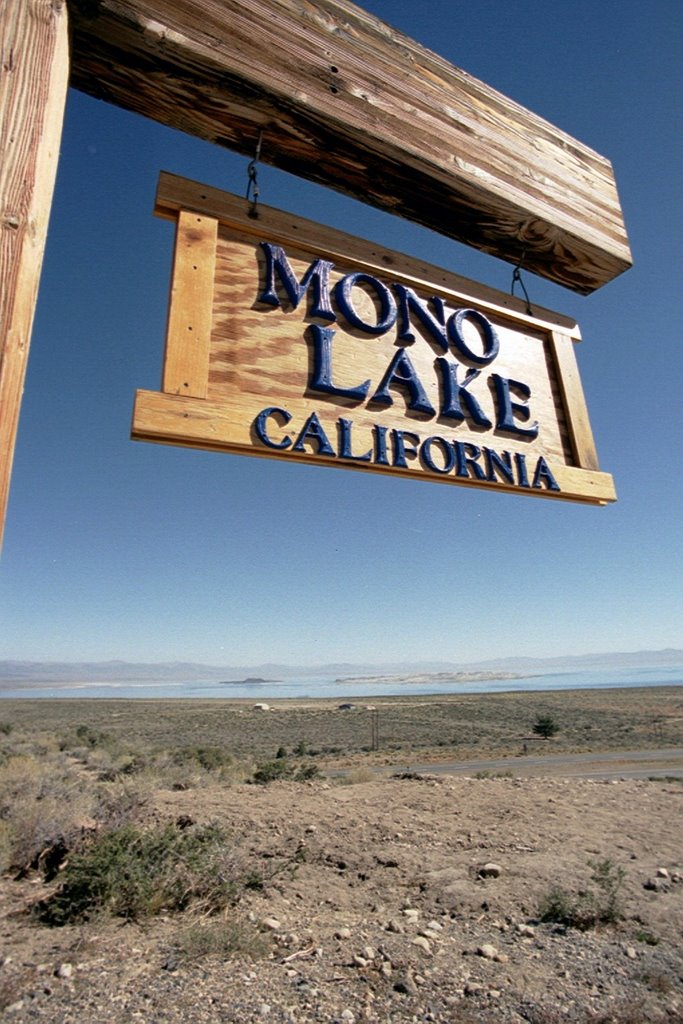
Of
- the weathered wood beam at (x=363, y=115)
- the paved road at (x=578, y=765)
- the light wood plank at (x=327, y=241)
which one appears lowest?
the paved road at (x=578, y=765)

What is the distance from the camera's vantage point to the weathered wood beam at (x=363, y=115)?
1327 millimetres

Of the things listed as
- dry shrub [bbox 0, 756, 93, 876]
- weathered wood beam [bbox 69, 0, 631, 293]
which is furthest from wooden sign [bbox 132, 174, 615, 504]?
dry shrub [bbox 0, 756, 93, 876]

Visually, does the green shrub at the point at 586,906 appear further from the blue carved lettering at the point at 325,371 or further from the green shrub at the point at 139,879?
the blue carved lettering at the point at 325,371

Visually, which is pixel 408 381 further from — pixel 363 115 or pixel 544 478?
pixel 363 115

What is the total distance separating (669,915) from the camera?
6938 millimetres

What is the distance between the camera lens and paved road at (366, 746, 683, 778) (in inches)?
940

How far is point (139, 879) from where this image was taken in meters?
6.66

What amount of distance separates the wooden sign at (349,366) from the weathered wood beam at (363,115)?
20 cm

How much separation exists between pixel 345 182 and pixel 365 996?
604 centimetres

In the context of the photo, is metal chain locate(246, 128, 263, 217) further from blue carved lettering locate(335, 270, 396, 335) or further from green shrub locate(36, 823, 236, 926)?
green shrub locate(36, 823, 236, 926)

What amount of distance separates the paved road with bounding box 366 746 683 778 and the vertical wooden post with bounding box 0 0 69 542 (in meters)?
24.2

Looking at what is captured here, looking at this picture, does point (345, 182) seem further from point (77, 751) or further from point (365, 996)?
point (77, 751)

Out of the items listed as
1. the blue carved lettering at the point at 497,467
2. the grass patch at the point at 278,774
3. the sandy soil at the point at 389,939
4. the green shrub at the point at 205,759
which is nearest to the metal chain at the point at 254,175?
the blue carved lettering at the point at 497,467

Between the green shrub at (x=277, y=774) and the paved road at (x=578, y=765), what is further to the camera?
the paved road at (x=578, y=765)
